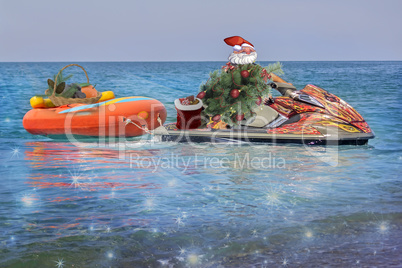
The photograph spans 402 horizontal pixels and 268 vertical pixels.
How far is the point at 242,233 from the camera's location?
4.96 m

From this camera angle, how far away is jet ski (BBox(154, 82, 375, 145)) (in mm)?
9367

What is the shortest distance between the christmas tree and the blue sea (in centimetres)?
69

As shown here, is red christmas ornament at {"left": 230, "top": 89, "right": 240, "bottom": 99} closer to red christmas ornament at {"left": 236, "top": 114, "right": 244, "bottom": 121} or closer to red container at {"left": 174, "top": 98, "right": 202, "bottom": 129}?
red christmas ornament at {"left": 236, "top": 114, "right": 244, "bottom": 121}

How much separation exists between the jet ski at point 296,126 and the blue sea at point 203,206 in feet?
0.67

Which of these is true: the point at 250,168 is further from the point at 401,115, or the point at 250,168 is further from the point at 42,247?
the point at 401,115

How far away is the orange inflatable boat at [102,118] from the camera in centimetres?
1062

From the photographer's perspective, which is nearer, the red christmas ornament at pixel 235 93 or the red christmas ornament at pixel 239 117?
the red christmas ornament at pixel 235 93
